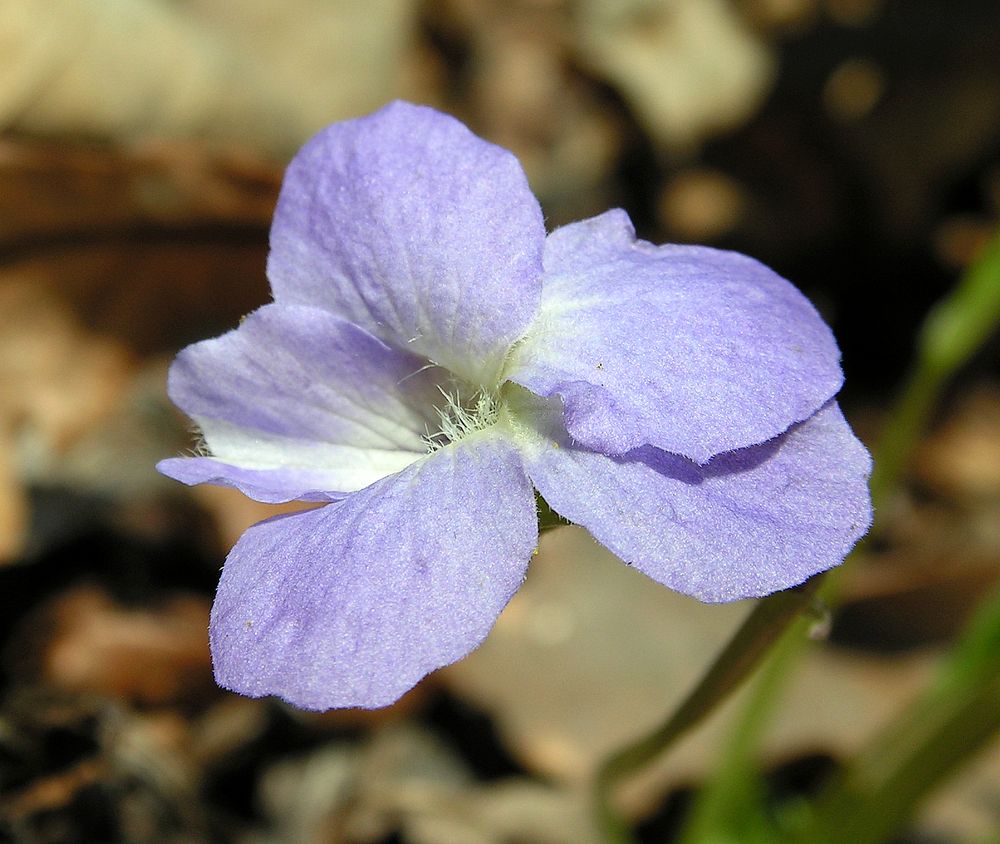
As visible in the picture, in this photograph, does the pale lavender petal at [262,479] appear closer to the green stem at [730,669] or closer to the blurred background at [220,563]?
the green stem at [730,669]

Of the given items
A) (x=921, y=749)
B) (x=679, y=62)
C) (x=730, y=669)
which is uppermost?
(x=730, y=669)

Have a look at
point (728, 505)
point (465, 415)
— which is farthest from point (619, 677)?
point (728, 505)

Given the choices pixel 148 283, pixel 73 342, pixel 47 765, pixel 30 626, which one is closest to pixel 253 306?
pixel 148 283

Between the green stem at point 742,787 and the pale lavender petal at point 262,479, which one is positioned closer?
the pale lavender petal at point 262,479

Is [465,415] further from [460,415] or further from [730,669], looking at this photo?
[730,669]

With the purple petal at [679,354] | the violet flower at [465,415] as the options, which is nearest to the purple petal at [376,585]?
the violet flower at [465,415]

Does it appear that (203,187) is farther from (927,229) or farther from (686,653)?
(927,229)
